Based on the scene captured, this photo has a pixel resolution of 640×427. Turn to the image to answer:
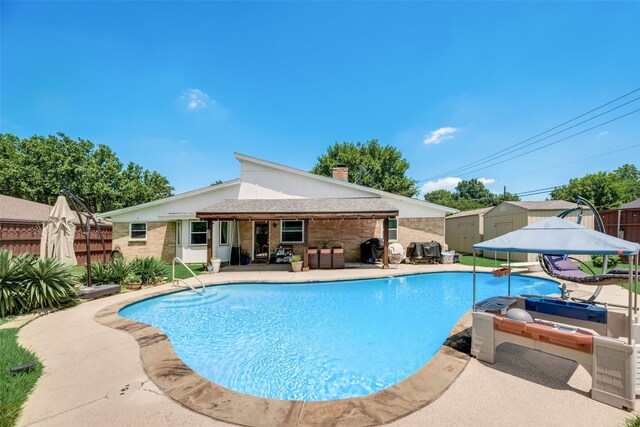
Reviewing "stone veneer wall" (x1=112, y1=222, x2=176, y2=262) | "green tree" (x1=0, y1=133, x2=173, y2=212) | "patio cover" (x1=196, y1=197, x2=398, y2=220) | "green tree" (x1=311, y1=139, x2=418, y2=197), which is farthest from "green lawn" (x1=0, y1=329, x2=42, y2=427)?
"green tree" (x1=311, y1=139, x2=418, y2=197)

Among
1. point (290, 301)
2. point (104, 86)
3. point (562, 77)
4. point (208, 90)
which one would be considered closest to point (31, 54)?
point (104, 86)

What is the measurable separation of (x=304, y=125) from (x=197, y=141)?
9384 millimetres

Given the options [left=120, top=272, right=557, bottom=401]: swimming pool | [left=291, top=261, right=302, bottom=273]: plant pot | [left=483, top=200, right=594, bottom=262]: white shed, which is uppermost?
[left=483, top=200, right=594, bottom=262]: white shed

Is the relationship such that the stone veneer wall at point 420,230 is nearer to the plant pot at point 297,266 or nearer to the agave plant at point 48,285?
the plant pot at point 297,266

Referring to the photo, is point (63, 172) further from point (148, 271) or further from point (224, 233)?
point (148, 271)

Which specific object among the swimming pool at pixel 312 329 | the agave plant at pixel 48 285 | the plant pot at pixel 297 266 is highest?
the agave plant at pixel 48 285

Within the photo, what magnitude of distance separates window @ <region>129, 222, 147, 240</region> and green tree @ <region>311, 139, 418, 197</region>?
24085 millimetres

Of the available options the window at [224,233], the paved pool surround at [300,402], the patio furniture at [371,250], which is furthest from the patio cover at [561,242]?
the window at [224,233]

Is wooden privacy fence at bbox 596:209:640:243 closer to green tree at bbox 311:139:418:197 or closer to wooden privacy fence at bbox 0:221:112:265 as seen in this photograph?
green tree at bbox 311:139:418:197

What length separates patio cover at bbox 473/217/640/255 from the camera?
3098mm

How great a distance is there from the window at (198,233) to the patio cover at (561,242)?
14.9 metres

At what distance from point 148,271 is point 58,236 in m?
3.10

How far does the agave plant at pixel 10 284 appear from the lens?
5.82 meters

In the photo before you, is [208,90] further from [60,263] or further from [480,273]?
[480,273]
